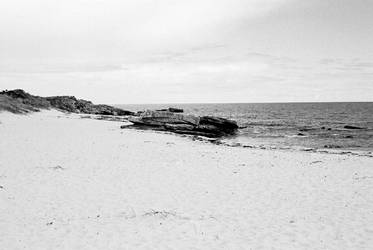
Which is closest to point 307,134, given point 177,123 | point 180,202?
point 177,123

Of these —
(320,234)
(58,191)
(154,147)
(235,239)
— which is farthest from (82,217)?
(154,147)

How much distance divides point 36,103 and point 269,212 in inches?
2757

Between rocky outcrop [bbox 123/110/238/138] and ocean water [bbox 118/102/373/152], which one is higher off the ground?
rocky outcrop [bbox 123/110/238/138]

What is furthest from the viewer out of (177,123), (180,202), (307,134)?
(307,134)

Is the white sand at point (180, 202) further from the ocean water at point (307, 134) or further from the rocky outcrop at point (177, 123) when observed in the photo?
the rocky outcrop at point (177, 123)

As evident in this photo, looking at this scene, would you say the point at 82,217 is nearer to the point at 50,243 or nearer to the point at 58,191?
the point at 50,243

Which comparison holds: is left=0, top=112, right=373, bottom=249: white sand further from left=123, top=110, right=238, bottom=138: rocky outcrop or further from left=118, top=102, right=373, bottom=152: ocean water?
left=123, top=110, right=238, bottom=138: rocky outcrop

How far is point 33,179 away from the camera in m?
15.7

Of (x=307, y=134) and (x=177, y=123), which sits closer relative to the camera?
(x=177, y=123)

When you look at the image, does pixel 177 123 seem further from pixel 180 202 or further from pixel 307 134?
pixel 180 202

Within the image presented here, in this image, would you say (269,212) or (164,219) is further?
(269,212)

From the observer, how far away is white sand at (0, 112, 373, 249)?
9.77 m

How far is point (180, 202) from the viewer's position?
13172mm

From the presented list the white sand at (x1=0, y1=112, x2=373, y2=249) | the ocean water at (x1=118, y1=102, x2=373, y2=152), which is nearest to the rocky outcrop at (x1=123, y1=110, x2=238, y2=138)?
the ocean water at (x1=118, y1=102, x2=373, y2=152)
